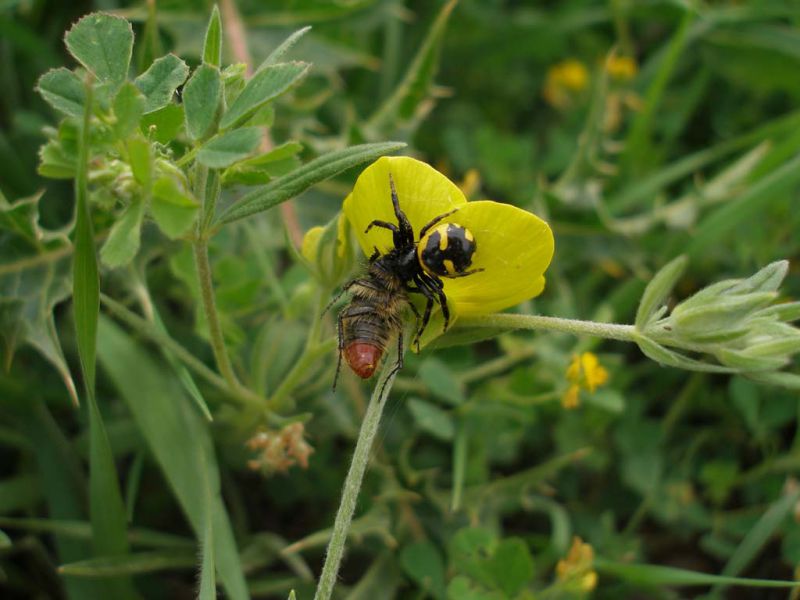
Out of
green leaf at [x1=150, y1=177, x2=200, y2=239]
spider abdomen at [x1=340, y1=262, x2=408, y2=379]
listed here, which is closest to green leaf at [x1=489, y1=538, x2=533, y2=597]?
spider abdomen at [x1=340, y1=262, x2=408, y2=379]

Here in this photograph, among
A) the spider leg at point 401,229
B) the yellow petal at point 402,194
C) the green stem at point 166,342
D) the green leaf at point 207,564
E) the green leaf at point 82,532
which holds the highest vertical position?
the yellow petal at point 402,194

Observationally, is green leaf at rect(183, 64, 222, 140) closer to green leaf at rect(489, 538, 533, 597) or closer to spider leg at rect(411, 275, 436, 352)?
spider leg at rect(411, 275, 436, 352)

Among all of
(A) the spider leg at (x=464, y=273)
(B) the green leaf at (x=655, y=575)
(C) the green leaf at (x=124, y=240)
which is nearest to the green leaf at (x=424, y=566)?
(B) the green leaf at (x=655, y=575)

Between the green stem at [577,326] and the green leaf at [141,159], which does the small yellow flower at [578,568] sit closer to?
Answer: the green stem at [577,326]

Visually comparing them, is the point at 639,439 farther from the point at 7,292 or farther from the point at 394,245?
the point at 7,292

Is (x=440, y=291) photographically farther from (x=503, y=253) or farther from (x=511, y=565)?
(x=511, y=565)

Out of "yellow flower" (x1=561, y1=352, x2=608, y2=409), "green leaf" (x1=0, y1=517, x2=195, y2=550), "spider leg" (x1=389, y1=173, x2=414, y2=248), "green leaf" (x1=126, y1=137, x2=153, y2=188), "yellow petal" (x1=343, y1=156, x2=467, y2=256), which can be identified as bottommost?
"green leaf" (x1=0, y1=517, x2=195, y2=550)

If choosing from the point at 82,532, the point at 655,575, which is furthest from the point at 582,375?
the point at 82,532
